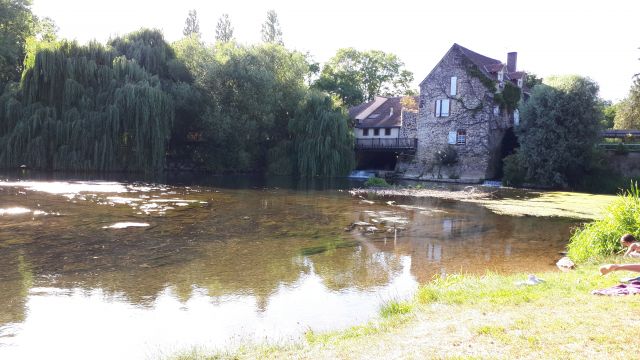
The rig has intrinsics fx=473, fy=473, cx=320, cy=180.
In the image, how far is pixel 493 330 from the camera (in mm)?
5074

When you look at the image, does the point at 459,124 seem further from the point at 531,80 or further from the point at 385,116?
the point at 531,80

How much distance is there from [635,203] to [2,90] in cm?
4067

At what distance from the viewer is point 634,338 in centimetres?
451

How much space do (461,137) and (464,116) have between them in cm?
187

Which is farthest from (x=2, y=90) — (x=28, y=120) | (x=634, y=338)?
(x=634, y=338)

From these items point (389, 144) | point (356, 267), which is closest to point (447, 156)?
point (389, 144)

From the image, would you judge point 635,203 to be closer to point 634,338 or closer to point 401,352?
point 634,338

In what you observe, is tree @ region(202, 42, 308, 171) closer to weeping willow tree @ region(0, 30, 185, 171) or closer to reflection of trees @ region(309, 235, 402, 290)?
weeping willow tree @ region(0, 30, 185, 171)

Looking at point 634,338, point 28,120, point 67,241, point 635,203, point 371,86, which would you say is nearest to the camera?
point 634,338

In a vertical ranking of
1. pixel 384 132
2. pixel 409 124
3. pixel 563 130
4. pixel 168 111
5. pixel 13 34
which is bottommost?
pixel 563 130

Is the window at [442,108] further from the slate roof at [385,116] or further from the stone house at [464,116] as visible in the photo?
the slate roof at [385,116]

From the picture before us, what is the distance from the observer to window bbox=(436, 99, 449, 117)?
42812 millimetres

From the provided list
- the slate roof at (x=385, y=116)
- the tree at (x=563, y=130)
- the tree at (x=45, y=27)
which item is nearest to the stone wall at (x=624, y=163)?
the tree at (x=563, y=130)

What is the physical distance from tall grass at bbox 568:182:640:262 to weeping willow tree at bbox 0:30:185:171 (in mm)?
29686
